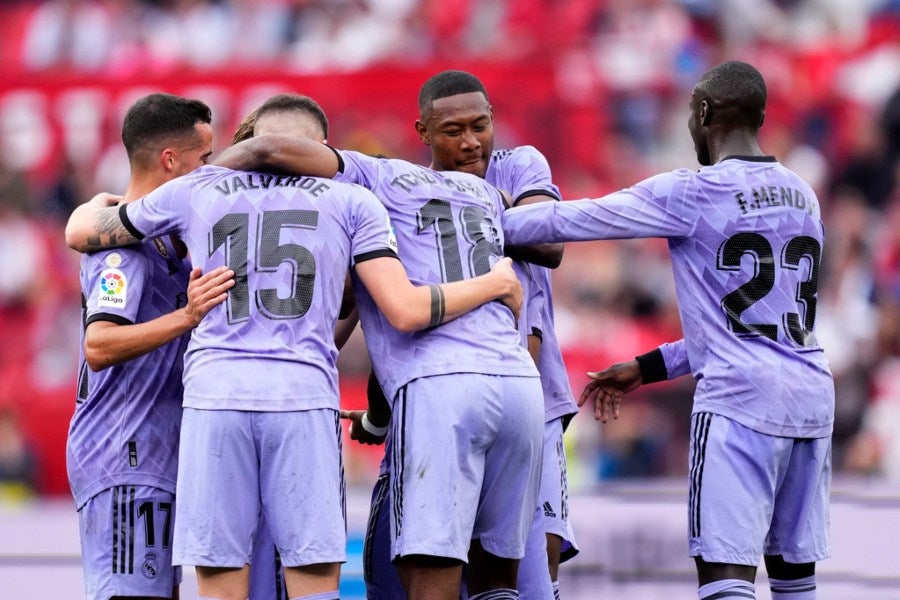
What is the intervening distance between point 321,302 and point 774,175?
1831 mm

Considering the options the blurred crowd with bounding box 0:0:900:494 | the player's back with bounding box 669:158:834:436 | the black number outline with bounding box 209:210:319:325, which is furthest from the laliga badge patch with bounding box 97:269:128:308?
the blurred crowd with bounding box 0:0:900:494

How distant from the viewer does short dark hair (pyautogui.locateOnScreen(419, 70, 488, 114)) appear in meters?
5.21

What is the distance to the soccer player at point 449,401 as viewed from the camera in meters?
4.50

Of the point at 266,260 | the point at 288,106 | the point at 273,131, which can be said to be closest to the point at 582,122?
the point at 288,106

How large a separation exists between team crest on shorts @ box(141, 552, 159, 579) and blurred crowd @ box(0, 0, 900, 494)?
6.50 meters

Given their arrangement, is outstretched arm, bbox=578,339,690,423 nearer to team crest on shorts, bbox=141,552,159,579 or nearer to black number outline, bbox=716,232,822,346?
black number outline, bbox=716,232,822,346

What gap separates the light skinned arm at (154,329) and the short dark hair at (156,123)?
2.60 ft

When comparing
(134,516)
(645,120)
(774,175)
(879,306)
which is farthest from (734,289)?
(645,120)

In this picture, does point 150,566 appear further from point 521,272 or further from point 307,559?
point 521,272

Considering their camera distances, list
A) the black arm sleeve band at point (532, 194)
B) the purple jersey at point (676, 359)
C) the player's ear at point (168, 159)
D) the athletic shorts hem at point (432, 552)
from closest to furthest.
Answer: the athletic shorts hem at point (432, 552), the player's ear at point (168, 159), the black arm sleeve band at point (532, 194), the purple jersey at point (676, 359)

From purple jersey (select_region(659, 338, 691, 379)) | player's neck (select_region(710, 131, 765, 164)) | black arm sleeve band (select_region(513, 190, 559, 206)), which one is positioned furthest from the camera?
purple jersey (select_region(659, 338, 691, 379))

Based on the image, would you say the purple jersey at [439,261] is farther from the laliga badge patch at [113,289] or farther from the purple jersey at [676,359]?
the purple jersey at [676,359]

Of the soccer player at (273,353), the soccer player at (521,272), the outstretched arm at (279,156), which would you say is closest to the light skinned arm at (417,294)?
the soccer player at (273,353)

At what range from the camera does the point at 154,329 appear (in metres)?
4.63
